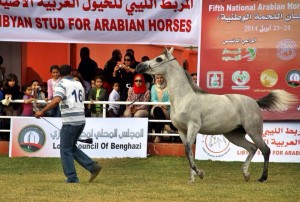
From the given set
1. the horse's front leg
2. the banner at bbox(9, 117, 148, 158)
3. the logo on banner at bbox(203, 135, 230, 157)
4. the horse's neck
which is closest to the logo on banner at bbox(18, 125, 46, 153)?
the banner at bbox(9, 117, 148, 158)

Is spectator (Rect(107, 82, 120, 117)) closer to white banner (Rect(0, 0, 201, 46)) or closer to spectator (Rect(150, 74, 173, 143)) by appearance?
spectator (Rect(150, 74, 173, 143))

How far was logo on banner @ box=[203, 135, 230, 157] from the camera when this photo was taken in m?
23.0

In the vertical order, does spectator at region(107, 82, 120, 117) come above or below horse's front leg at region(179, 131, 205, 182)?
above

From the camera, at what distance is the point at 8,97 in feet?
77.3

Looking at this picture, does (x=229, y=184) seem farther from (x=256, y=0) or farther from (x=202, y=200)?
(x=256, y=0)

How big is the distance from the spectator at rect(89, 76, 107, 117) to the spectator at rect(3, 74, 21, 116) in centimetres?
179

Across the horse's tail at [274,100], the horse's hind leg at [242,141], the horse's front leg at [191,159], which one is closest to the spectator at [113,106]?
the horse's hind leg at [242,141]

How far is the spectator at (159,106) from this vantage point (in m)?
23.5

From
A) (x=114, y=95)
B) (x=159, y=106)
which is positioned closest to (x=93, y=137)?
(x=114, y=95)

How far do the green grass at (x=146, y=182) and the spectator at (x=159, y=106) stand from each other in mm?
853

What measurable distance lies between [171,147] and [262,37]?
341 centimetres

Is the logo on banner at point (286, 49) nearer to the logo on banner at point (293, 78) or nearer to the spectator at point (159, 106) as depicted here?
the logo on banner at point (293, 78)

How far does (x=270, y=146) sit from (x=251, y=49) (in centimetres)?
224

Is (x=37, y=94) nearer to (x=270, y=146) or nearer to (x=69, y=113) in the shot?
(x=270, y=146)
